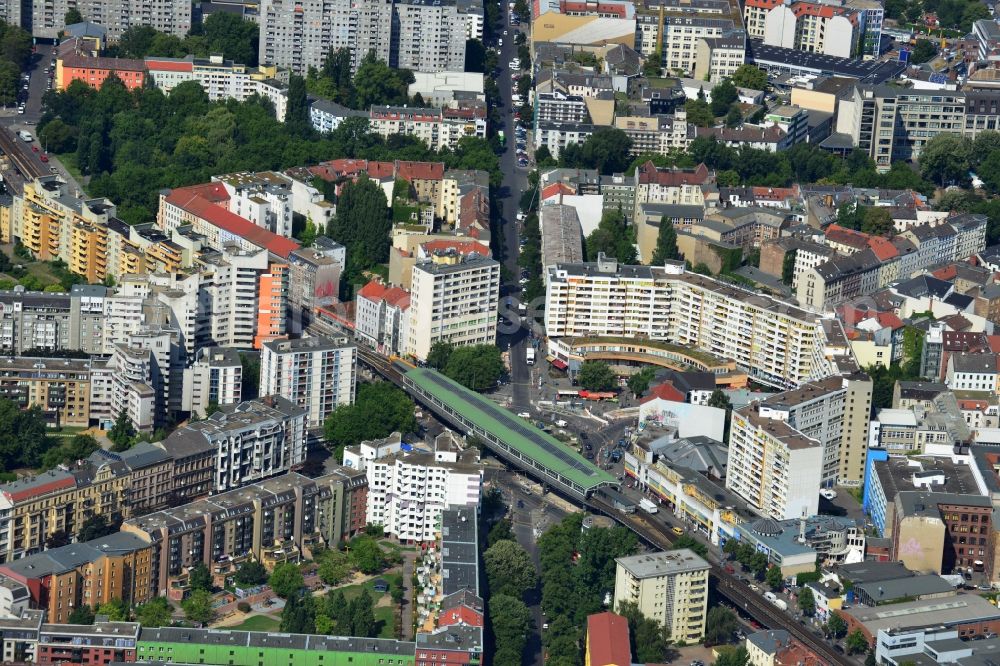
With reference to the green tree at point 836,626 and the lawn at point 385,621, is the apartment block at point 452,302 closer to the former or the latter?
the lawn at point 385,621

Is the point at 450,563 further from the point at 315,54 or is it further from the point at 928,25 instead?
the point at 928,25

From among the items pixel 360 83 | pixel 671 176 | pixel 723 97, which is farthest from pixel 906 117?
pixel 360 83

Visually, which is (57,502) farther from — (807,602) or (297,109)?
(297,109)

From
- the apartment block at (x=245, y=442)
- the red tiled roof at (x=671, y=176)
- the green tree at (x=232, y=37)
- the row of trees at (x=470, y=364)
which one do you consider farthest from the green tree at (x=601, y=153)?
the apartment block at (x=245, y=442)

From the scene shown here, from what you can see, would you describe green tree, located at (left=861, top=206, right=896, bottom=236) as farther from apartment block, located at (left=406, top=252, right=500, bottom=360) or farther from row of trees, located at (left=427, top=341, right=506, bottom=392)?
row of trees, located at (left=427, top=341, right=506, bottom=392)

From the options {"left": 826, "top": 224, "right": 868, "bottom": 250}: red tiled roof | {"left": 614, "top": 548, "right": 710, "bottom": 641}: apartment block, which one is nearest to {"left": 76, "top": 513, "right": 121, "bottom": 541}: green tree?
{"left": 614, "top": 548, "right": 710, "bottom": 641}: apartment block
